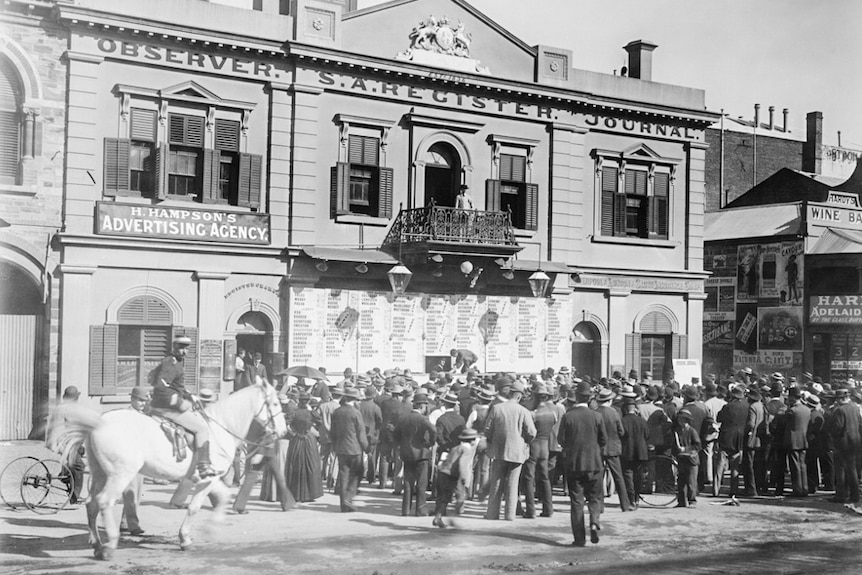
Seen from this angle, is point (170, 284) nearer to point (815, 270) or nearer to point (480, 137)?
point (480, 137)

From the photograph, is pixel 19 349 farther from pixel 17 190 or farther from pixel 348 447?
pixel 348 447

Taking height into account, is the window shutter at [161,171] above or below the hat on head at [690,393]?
above

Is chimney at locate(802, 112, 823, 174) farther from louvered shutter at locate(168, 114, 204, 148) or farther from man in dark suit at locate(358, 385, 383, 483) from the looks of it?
man in dark suit at locate(358, 385, 383, 483)

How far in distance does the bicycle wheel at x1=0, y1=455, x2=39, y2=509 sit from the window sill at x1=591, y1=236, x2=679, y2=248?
16.2 meters

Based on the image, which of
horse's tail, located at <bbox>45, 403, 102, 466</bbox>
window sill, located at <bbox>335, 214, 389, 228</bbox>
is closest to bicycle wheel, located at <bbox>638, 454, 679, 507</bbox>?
horse's tail, located at <bbox>45, 403, 102, 466</bbox>

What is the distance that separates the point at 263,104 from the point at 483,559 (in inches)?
553

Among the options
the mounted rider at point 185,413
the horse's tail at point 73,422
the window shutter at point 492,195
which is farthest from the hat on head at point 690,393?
the window shutter at point 492,195

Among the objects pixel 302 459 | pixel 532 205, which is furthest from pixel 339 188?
pixel 302 459

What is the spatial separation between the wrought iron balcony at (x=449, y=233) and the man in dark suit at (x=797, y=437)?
363 inches

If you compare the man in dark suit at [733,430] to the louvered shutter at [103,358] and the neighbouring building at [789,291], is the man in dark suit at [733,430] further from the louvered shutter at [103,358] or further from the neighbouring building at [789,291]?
the neighbouring building at [789,291]

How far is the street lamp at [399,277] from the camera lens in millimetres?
22266

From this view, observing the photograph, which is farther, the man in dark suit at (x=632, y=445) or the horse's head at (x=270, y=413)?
the man in dark suit at (x=632, y=445)

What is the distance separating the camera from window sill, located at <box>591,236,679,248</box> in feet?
85.5

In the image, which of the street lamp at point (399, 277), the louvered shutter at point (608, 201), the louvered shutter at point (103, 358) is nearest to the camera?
the louvered shutter at point (103, 358)
